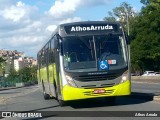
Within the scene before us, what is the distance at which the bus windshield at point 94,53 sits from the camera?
17312 mm

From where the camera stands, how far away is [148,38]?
81875mm

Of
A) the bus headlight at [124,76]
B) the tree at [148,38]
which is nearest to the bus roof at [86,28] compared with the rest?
the bus headlight at [124,76]

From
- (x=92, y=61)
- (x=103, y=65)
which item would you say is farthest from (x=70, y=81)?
(x=103, y=65)

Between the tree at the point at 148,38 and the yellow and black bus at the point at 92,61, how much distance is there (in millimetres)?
62227

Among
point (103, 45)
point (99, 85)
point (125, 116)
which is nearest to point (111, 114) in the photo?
point (125, 116)

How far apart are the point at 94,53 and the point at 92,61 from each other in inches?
12.6

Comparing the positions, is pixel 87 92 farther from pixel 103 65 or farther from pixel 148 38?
pixel 148 38

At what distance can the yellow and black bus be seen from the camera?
56.4 feet

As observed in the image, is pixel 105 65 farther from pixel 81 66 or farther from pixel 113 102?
pixel 113 102

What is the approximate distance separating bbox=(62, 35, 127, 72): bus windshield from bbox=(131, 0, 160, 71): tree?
204ft

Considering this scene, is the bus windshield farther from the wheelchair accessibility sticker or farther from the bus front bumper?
the bus front bumper

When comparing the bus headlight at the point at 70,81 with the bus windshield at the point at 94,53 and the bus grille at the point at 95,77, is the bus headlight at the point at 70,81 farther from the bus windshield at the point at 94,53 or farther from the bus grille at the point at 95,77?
the bus windshield at the point at 94,53

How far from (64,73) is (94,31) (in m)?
2.06

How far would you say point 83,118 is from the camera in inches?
571
